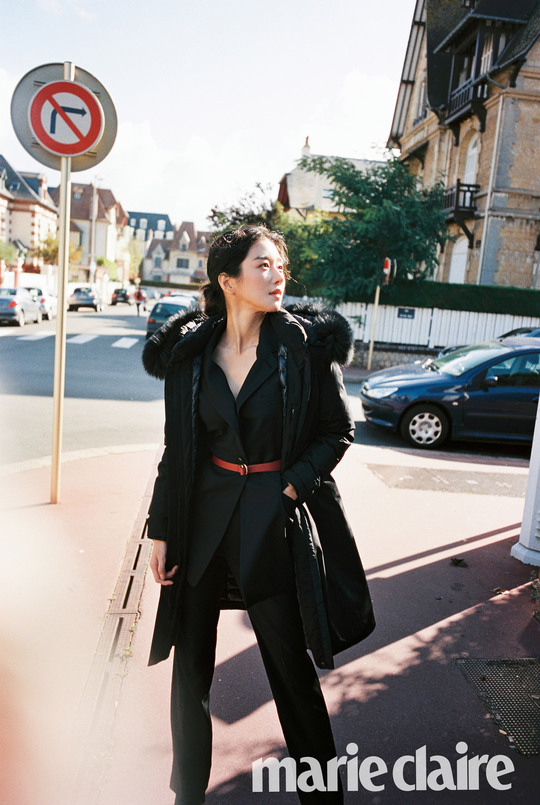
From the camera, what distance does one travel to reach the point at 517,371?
9438 millimetres

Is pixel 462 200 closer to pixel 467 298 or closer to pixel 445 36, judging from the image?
pixel 467 298

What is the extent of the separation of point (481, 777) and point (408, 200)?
18.8 meters

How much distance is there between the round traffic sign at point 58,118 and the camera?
16.0ft

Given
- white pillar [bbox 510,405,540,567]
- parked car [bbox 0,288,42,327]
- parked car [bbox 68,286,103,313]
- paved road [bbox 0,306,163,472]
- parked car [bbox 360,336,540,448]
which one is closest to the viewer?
white pillar [bbox 510,405,540,567]

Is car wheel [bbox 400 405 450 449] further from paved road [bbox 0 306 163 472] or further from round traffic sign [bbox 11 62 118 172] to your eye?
round traffic sign [bbox 11 62 118 172]

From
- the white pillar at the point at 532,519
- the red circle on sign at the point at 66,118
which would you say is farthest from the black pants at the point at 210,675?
the red circle on sign at the point at 66,118

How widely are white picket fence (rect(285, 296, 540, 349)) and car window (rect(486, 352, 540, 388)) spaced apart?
33.8 ft

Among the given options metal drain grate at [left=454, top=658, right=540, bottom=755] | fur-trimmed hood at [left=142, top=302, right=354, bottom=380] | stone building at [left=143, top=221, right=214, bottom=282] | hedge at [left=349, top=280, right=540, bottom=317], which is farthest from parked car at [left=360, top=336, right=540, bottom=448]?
stone building at [left=143, top=221, right=214, bottom=282]

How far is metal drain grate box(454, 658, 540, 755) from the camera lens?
292 centimetres

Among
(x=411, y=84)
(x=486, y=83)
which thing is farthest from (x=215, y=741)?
(x=411, y=84)

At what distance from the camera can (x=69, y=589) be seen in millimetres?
4023

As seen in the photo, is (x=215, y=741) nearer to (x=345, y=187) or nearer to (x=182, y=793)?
(x=182, y=793)

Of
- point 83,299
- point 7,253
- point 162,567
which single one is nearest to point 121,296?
point 7,253

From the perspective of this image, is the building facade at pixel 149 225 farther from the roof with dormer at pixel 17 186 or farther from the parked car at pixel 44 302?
the parked car at pixel 44 302
